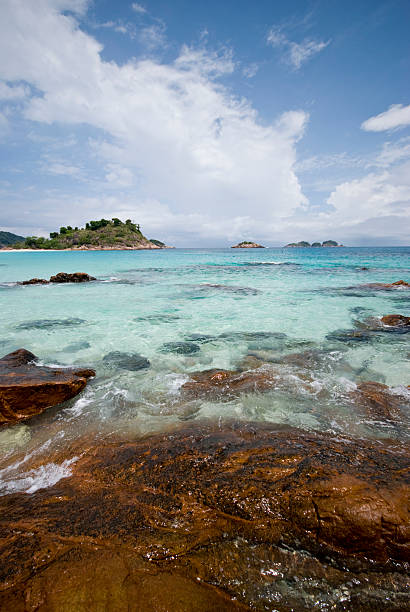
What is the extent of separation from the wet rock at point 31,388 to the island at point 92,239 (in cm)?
12557

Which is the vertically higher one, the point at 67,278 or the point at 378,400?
the point at 67,278

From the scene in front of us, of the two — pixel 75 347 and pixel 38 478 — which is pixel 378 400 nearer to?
pixel 38 478

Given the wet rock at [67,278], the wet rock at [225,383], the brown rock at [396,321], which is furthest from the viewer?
the wet rock at [67,278]

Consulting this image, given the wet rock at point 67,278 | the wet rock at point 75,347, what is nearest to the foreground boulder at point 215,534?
the wet rock at point 75,347

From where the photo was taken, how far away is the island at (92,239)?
4747 inches

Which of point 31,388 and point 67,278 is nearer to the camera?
point 31,388

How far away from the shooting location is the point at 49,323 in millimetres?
10117

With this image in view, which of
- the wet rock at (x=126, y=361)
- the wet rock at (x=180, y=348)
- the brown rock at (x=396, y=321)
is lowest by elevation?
the wet rock at (x=126, y=361)

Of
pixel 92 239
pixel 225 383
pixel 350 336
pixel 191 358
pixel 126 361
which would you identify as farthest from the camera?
pixel 92 239

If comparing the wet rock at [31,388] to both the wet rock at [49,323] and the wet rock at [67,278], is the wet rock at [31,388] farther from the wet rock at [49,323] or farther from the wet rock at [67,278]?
the wet rock at [67,278]

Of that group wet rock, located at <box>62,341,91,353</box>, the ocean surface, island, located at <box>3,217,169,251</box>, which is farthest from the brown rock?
island, located at <box>3,217,169,251</box>

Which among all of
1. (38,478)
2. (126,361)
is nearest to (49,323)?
(126,361)

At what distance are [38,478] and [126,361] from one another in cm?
371

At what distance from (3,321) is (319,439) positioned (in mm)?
11539
